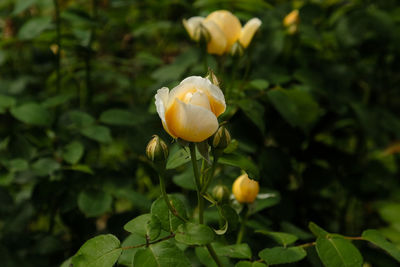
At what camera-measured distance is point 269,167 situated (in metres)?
1.21

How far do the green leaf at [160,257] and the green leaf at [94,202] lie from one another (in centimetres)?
49

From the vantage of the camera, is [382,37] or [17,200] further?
[17,200]

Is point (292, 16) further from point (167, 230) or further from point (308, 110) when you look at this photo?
point (167, 230)

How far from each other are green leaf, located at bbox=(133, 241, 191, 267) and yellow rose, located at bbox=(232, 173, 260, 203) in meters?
0.28

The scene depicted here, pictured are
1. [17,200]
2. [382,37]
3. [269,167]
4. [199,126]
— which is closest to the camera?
[199,126]

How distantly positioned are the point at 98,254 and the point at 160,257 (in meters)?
0.10

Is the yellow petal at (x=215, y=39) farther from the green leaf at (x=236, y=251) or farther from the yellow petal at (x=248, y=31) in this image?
the green leaf at (x=236, y=251)

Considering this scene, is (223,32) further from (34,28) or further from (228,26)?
(34,28)

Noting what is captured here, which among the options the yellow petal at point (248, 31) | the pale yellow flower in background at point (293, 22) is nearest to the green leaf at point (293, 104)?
the yellow petal at point (248, 31)

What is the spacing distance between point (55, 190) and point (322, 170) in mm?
878

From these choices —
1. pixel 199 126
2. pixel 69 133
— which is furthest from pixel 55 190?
pixel 199 126

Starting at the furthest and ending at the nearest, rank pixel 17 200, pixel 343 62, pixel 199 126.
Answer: pixel 343 62
pixel 17 200
pixel 199 126

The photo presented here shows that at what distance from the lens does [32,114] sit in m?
1.22

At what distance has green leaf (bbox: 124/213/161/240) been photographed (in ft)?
2.20
